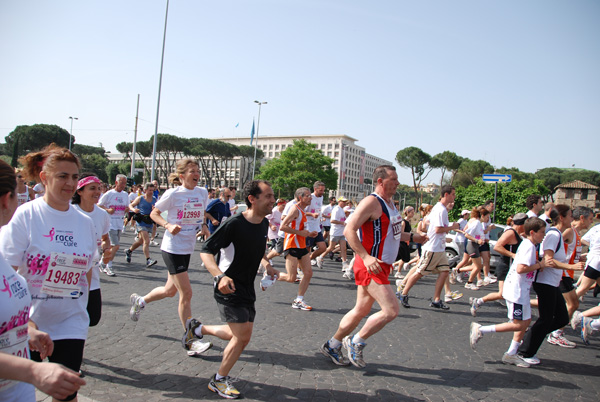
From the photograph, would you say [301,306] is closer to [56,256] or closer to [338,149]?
[56,256]

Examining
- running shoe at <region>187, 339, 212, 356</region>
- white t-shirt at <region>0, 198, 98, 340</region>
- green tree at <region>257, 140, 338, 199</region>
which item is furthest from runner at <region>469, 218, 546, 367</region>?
green tree at <region>257, 140, 338, 199</region>

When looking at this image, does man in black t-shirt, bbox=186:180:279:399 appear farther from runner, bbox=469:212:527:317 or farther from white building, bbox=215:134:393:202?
white building, bbox=215:134:393:202

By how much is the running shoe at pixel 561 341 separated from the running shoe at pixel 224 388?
457cm

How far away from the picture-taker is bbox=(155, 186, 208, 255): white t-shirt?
4973mm

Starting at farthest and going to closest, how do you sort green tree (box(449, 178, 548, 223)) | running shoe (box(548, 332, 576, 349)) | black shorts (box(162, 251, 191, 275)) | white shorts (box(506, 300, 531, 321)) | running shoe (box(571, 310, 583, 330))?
green tree (box(449, 178, 548, 223)) → running shoe (box(571, 310, 583, 330)) → running shoe (box(548, 332, 576, 349)) → black shorts (box(162, 251, 191, 275)) → white shorts (box(506, 300, 531, 321))

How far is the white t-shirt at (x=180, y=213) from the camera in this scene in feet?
16.3

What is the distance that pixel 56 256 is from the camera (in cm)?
252

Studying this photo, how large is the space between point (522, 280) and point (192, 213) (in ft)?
12.7

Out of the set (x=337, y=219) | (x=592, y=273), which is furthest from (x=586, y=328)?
(x=337, y=219)

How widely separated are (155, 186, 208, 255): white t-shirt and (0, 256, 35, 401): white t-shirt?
10.5 ft

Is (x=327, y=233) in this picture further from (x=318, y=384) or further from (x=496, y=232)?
(x=318, y=384)

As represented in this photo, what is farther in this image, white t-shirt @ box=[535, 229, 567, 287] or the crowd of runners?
white t-shirt @ box=[535, 229, 567, 287]


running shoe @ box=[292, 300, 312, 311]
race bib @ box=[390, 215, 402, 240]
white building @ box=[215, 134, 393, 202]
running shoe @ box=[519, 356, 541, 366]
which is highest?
white building @ box=[215, 134, 393, 202]

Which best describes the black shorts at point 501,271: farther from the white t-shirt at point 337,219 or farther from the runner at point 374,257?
Answer: the white t-shirt at point 337,219
